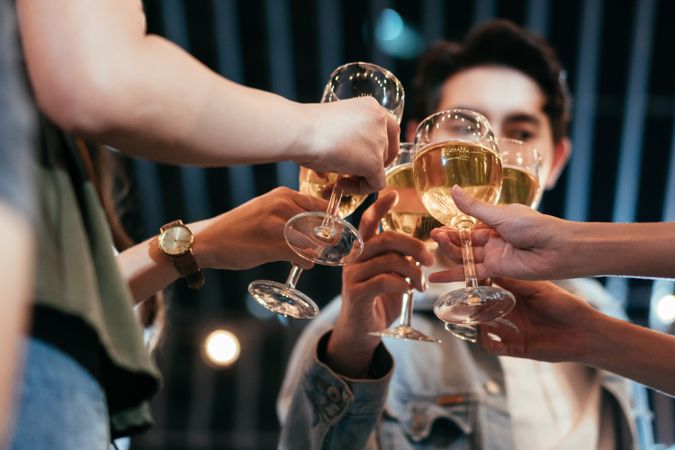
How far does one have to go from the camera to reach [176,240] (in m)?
1.62

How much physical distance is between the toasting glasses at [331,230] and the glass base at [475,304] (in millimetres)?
195

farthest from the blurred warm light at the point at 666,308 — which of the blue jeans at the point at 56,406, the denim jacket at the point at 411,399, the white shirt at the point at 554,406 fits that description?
A: the blue jeans at the point at 56,406

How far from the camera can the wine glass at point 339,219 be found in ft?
4.65

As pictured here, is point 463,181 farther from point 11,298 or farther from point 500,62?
point 500,62

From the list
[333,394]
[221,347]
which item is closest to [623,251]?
[333,394]

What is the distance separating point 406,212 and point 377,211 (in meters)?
0.07

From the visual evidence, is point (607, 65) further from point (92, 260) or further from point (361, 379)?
point (92, 260)

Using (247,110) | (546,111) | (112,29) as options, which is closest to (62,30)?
(112,29)

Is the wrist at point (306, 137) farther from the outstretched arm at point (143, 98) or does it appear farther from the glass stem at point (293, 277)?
the glass stem at point (293, 277)

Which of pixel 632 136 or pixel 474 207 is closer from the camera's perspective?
pixel 474 207

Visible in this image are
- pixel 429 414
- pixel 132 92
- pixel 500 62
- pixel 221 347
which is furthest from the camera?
pixel 221 347

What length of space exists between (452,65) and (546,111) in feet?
1.40

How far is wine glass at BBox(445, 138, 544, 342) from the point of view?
1.67 meters

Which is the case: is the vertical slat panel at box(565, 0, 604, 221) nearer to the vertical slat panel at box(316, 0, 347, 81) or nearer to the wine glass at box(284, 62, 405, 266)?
the vertical slat panel at box(316, 0, 347, 81)
